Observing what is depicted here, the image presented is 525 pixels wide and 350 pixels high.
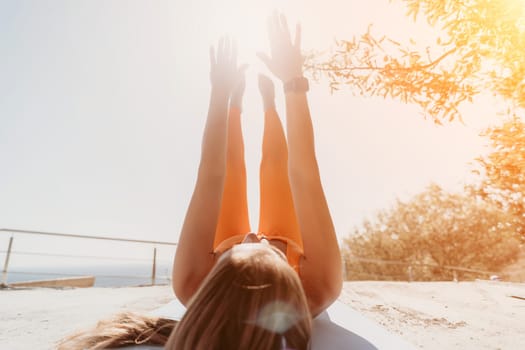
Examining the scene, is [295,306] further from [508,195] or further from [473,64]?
[508,195]

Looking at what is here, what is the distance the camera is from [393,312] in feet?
11.8

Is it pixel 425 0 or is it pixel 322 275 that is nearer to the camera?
pixel 322 275

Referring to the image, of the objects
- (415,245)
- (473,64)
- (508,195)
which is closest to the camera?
(473,64)

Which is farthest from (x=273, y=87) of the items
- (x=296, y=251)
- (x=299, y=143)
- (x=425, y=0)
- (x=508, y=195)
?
(x=508, y=195)

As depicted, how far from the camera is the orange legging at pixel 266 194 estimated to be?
1.91 m

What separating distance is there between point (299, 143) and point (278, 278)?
0.84 meters

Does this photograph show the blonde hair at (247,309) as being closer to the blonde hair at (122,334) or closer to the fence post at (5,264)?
the blonde hair at (122,334)

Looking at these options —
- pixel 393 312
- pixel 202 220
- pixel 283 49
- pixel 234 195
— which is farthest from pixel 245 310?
pixel 393 312

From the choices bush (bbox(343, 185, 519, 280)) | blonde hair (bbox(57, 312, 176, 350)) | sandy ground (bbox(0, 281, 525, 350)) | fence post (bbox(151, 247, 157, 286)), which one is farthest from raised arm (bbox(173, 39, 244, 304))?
bush (bbox(343, 185, 519, 280))

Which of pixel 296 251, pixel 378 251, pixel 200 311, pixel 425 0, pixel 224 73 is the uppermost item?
pixel 425 0

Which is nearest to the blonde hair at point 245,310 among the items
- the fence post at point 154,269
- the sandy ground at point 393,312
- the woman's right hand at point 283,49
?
the woman's right hand at point 283,49

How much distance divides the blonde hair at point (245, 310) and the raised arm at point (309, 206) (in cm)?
47

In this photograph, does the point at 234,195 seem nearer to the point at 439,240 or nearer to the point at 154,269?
the point at 154,269

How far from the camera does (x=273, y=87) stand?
99.6 inches
